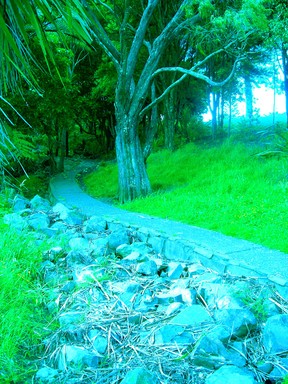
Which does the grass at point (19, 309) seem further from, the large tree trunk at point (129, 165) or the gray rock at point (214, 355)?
the large tree trunk at point (129, 165)

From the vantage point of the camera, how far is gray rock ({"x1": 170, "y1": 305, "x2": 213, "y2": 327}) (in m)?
2.98

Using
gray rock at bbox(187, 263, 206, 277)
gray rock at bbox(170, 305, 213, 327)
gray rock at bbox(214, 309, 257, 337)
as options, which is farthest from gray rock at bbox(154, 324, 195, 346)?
gray rock at bbox(187, 263, 206, 277)

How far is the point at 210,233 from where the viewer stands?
5.26m

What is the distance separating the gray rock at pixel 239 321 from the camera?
2.82 metres

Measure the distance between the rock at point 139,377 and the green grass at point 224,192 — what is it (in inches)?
97.4

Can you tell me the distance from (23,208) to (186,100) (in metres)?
12.3

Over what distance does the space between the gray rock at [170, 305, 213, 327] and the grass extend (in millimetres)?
1128

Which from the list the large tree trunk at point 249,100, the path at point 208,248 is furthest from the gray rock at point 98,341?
the large tree trunk at point 249,100

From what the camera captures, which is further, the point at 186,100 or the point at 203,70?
the point at 186,100

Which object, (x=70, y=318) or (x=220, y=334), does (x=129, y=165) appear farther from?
(x=220, y=334)

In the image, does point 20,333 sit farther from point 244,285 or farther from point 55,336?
point 244,285

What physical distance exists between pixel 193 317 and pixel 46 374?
45.6 inches

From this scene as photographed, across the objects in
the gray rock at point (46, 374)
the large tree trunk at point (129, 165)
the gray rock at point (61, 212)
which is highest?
the large tree trunk at point (129, 165)

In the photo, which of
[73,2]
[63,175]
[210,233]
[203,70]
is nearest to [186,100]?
[203,70]
